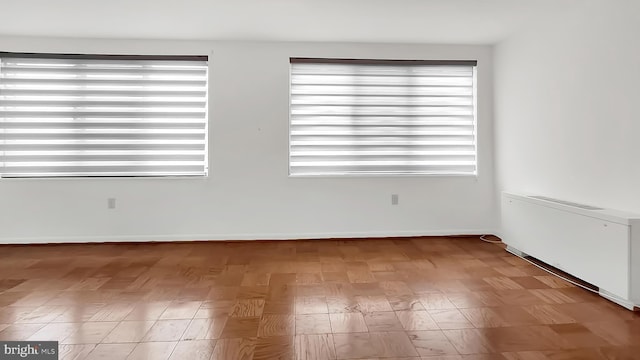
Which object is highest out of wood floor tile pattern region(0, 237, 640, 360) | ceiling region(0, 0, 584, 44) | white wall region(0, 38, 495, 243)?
ceiling region(0, 0, 584, 44)

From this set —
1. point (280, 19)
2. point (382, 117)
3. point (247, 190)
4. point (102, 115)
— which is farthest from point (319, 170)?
point (102, 115)

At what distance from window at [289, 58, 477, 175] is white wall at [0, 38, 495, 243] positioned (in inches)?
5.2

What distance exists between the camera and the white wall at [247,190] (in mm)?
4359

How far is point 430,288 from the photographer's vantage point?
2.87m

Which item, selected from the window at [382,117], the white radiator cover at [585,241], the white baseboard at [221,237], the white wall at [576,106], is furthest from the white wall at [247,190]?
the white radiator cover at [585,241]

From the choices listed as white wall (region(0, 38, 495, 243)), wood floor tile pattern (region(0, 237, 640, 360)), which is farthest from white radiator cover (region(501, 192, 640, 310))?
white wall (region(0, 38, 495, 243))

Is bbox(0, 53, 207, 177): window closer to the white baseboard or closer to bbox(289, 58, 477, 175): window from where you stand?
the white baseboard

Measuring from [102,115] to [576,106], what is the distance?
5.02 m

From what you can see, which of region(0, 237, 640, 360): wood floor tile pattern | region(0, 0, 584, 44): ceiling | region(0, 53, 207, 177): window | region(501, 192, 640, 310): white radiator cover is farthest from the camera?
region(0, 53, 207, 177): window

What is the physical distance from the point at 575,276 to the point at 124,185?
469 cm

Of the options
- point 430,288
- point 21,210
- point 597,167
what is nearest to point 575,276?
point 597,167

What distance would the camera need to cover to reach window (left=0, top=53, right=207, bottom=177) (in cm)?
432

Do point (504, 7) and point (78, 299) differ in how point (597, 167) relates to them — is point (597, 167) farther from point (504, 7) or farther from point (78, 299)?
point (78, 299)

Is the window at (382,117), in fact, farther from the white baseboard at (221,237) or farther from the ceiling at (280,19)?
the white baseboard at (221,237)
